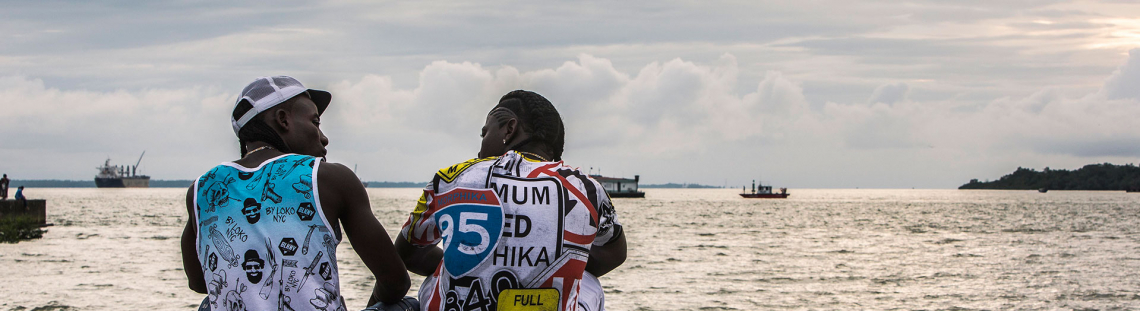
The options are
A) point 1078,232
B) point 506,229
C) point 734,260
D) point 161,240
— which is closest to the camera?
point 506,229

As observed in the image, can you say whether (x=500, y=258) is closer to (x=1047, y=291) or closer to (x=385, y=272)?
(x=385, y=272)

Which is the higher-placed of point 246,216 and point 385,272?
point 246,216

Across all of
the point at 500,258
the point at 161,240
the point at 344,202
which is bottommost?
the point at 161,240

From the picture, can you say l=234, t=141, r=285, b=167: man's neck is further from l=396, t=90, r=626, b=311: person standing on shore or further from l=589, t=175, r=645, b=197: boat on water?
l=589, t=175, r=645, b=197: boat on water

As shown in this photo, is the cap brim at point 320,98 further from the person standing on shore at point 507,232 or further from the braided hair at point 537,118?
the braided hair at point 537,118

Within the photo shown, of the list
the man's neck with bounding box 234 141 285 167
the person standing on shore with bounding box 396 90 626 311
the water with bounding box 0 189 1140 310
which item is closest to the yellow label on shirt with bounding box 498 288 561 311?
the person standing on shore with bounding box 396 90 626 311

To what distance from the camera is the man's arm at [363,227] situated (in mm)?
2648

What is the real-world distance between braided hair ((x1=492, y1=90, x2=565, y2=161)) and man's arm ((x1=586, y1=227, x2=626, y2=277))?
0.39 metres

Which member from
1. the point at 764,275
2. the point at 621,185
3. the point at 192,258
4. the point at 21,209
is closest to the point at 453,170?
the point at 192,258

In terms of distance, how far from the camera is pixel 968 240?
45688 millimetres

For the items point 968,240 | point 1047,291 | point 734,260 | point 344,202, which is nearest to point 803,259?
point 734,260

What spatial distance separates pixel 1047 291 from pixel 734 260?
10251 mm

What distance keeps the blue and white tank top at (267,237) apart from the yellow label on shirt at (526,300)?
557mm

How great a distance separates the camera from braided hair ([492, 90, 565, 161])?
3223 millimetres
